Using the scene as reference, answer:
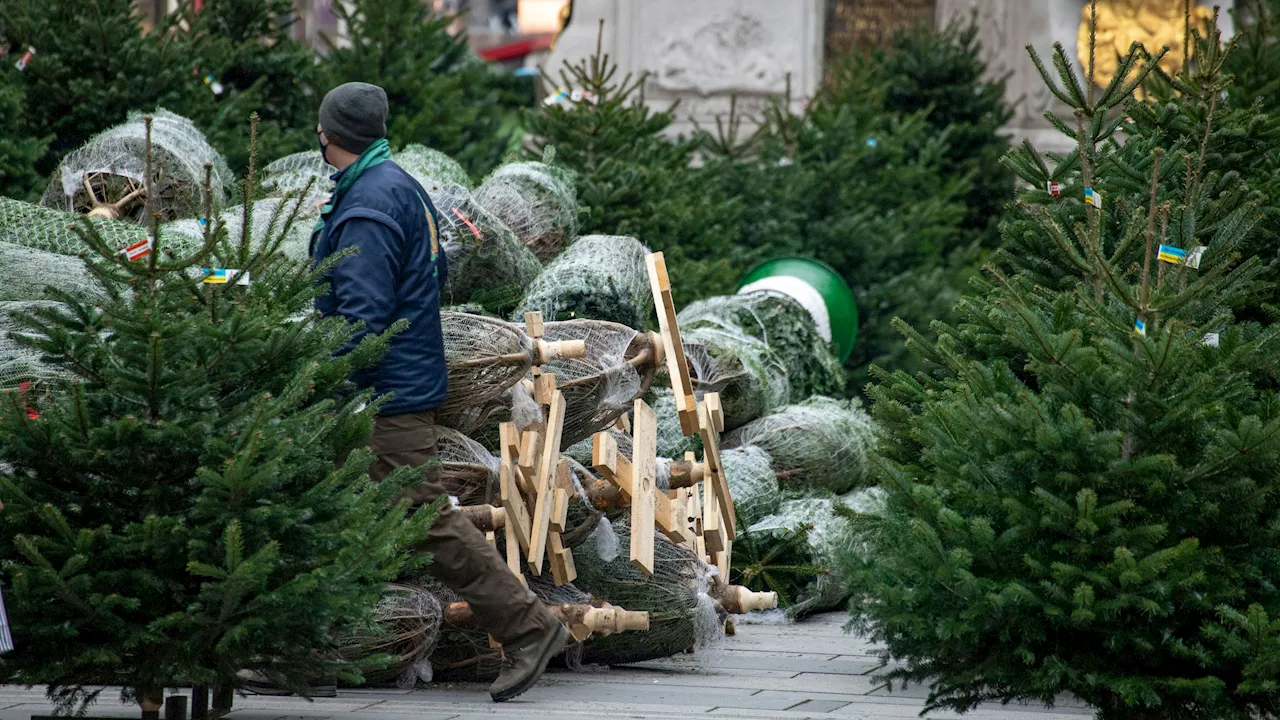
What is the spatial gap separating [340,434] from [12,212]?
9.24ft

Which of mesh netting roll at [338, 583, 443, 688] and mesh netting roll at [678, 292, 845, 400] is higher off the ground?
mesh netting roll at [678, 292, 845, 400]

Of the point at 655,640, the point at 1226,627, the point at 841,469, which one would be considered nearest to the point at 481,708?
the point at 655,640

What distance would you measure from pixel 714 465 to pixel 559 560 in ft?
3.27

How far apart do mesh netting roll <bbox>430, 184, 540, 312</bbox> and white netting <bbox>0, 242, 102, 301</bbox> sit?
5.81 feet

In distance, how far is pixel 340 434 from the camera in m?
4.31

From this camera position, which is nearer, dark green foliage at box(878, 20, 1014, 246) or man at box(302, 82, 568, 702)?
man at box(302, 82, 568, 702)

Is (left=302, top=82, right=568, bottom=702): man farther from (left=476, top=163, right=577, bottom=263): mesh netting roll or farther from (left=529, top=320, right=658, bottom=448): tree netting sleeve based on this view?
(left=476, top=163, right=577, bottom=263): mesh netting roll

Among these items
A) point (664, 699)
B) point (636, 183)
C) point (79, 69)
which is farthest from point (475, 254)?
point (79, 69)

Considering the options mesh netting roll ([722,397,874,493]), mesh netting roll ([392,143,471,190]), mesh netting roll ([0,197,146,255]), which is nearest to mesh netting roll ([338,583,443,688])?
mesh netting roll ([0,197,146,255])

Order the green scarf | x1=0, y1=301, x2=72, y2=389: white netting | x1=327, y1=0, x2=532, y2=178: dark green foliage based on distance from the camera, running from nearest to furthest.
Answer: x1=0, y1=301, x2=72, y2=389: white netting → the green scarf → x1=327, y1=0, x2=532, y2=178: dark green foliage

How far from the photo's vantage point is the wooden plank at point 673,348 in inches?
237

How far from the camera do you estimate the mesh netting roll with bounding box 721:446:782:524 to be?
7829mm

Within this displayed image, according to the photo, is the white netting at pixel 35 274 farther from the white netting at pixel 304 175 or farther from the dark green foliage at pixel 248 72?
the dark green foliage at pixel 248 72

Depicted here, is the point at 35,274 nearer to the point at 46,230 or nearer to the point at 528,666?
the point at 46,230
